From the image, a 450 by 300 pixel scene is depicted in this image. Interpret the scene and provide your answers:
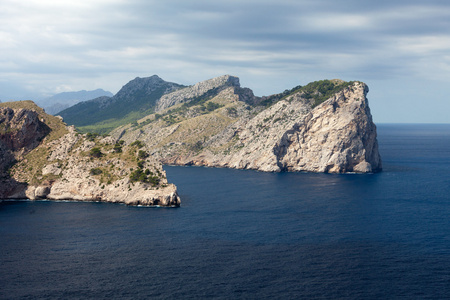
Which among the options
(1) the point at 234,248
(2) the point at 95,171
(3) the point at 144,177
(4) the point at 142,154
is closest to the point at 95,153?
(2) the point at 95,171

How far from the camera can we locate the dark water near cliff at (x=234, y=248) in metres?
78.2

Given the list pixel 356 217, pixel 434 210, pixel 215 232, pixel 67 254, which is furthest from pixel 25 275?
pixel 434 210

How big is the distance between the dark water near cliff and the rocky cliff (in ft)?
23.1

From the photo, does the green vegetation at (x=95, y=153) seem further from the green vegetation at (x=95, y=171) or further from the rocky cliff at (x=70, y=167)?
the green vegetation at (x=95, y=171)

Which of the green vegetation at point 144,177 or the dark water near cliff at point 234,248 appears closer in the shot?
the dark water near cliff at point 234,248

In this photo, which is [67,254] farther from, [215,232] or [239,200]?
[239,200]

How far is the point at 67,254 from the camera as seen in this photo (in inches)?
3770

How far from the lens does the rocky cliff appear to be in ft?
493

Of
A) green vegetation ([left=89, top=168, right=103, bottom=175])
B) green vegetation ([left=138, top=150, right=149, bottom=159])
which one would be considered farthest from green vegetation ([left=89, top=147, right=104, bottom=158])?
green vegetation ([left=138, top=150, right=149, bottom=159])

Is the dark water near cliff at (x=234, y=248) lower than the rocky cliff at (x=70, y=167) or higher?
lower

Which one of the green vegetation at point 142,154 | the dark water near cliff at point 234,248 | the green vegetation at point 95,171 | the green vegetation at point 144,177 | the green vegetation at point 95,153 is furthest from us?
the green vegetation at point 95,153

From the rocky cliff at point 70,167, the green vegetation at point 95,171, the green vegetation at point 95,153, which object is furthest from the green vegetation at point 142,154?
the green vegetation at point 95,153

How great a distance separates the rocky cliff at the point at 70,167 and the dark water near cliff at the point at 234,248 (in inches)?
277

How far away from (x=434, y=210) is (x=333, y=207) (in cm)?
3392
